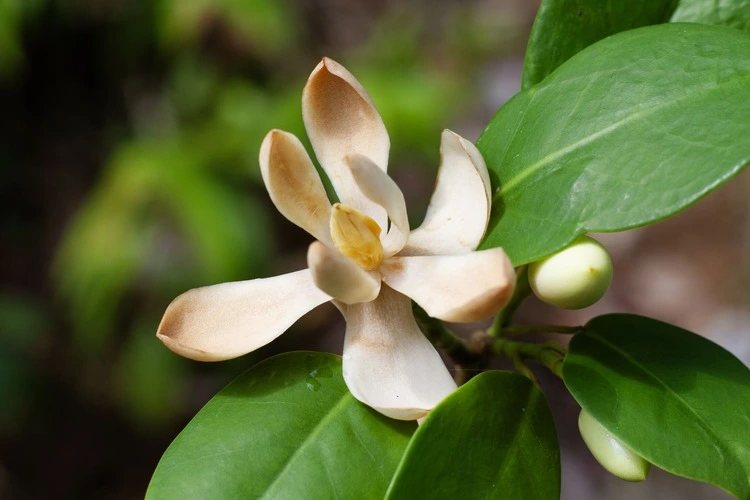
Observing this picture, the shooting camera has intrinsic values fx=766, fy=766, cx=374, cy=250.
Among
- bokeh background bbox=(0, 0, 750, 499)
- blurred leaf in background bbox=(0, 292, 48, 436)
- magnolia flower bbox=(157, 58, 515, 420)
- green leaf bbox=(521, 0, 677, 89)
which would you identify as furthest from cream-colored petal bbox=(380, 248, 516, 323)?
blurred leaf in background bbox=(0, 292, 48, 436)

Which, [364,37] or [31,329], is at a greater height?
[364,37]

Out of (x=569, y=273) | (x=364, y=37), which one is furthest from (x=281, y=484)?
(x=364, y=37)

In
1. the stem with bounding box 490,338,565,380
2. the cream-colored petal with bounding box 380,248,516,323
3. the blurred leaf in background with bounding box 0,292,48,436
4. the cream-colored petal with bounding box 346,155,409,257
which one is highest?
the cream-colored petal with bounding box 346,155,409,257

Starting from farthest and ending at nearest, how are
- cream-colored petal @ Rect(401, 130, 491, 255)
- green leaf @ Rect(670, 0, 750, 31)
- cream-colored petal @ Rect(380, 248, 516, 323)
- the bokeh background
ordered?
the bokeh background, green leaf @ Rect(670, 0, 750, 31), cream-colored petal @ Rect(401, 130, 491, 255), cream-colored petal @ Rect(380, 248, 516, 323)

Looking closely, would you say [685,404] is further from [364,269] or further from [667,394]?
[364,269]

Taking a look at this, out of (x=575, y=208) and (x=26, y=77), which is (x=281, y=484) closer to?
(x=575, y=208)

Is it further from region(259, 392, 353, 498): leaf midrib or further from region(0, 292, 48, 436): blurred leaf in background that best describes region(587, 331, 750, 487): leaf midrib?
region(0, 292, 48, 436): blurred leaf in background

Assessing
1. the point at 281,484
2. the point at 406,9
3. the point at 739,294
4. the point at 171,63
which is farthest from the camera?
the point at 406,9
